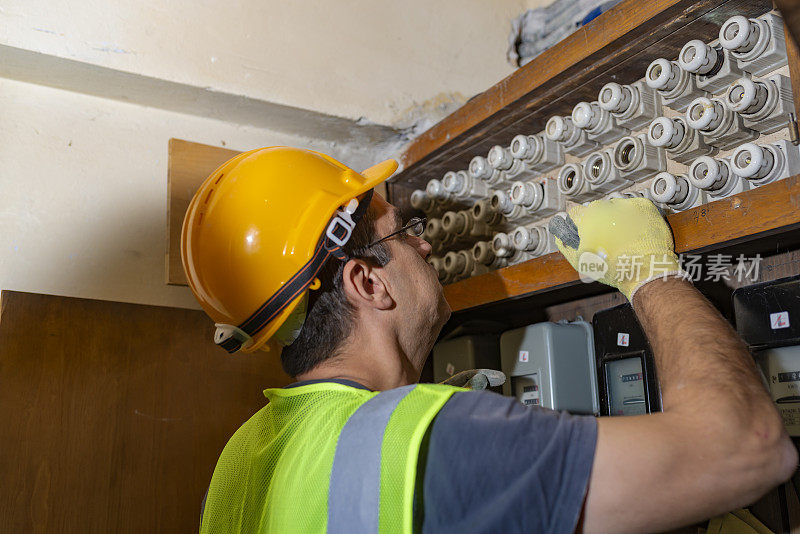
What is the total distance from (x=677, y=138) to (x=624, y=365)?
0.48m

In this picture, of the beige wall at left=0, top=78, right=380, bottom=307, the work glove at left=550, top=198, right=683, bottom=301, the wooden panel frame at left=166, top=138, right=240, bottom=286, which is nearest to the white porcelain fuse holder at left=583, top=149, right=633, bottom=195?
the work glove at left=550, top=198, right=683, bottom=301

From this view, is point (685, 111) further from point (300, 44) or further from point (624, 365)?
point (300, 44)

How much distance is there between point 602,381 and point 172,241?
1.14 metres

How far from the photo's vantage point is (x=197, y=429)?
5.82 ft

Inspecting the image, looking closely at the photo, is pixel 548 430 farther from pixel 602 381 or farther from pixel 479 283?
pixel 479 283

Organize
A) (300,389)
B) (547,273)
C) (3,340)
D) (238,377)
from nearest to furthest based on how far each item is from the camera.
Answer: (300,389) < (547,273) < (3,340) < (238,377)

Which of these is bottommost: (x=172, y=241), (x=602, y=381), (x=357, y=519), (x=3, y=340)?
(x=357, y=519)

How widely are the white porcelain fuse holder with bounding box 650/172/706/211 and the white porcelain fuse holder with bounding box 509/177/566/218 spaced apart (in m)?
0.34

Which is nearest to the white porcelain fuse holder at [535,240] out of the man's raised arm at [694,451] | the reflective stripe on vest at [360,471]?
the man's raised arm at [694,451]

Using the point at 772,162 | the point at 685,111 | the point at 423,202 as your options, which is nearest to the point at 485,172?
the point at 423,202

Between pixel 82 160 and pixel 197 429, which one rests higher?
pixel 82 160

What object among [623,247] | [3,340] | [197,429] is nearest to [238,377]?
[197,429]

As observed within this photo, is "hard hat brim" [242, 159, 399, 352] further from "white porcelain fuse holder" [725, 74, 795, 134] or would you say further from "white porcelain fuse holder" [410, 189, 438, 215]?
"white porcelain fuse holder" [410, 189, 438, 215]

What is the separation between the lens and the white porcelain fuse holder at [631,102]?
1398 mm
